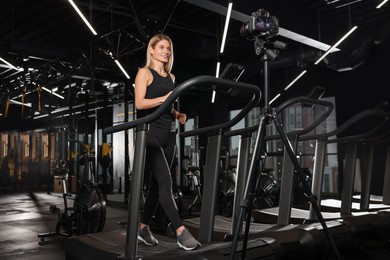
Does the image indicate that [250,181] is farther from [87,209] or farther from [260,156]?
[87,209]

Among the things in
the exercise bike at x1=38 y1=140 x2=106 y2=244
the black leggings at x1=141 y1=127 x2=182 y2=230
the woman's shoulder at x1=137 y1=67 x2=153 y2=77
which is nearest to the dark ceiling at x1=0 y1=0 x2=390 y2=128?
the exercise bike at x1=38 y1=140 x2=106 y2=244

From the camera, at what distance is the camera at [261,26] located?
1.98 meters

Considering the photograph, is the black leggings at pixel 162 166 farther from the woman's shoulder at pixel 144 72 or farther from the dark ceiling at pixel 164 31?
the dark ceiling at pixel 164 31

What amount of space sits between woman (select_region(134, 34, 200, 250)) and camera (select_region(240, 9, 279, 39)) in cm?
58

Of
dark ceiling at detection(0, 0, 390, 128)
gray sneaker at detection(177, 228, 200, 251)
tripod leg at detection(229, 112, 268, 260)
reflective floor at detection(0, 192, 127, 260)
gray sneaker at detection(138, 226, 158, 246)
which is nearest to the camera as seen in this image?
tripod leg at detection(229, 112, 268, 260)

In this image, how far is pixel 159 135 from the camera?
2.32m

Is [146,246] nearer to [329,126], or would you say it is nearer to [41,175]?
[329,126]

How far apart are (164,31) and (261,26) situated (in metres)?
6.26

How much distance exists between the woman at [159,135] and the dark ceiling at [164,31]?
3.20m

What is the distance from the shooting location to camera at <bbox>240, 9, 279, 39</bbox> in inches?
78.1

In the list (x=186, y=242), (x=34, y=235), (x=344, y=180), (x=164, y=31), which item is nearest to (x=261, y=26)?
(x=186, y=242)

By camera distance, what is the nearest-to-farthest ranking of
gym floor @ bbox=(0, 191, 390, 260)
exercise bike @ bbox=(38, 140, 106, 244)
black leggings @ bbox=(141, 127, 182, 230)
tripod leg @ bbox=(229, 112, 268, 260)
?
tripod leg @ bbox=(229, 112, 268, 260), black leggings @ bbox=(141, 127, 182, 230), gym floor @ bbox=(0, 191, 390, 260), exercise bike @ bbox=(38, 140, 106, 244)

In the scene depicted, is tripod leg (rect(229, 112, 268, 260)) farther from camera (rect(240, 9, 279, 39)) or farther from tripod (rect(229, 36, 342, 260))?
camera (rect(240, 9, 279, 39))

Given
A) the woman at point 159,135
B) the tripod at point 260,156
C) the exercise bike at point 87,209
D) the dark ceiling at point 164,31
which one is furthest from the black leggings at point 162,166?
the dark ceiling at point 164,31
